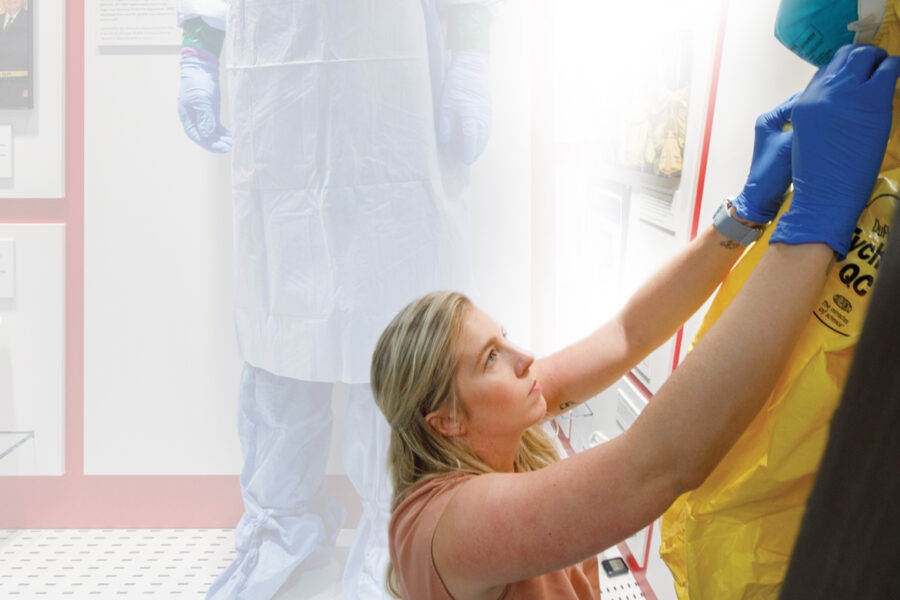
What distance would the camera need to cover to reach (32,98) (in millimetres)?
1878

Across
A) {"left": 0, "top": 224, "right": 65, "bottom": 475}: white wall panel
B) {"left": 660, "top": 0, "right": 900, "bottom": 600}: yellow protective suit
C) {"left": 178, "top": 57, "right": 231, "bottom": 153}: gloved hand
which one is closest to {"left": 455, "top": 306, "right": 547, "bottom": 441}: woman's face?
{"left": 660, "top": 0, "right": 900, "bottom": 600}: yellow protective suit

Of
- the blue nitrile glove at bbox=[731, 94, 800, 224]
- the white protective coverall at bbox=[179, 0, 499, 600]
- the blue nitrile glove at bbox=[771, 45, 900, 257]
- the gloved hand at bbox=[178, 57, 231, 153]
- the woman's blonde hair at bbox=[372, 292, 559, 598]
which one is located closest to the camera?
the blue nitrile glove at bbox=[771, 45, 900, 257]

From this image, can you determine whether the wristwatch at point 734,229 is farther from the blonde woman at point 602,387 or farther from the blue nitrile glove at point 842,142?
the blue nitrile glove at point 842,142

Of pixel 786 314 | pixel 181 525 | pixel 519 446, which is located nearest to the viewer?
pixel 786 314

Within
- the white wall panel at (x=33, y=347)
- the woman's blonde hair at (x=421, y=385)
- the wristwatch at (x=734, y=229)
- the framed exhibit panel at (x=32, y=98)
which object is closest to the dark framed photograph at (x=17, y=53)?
the framed exhibit panel at (x=32, y=98)

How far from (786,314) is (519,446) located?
60 cm

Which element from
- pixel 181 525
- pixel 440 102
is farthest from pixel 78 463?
pixel 440 102

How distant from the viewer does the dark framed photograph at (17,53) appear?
1.85m

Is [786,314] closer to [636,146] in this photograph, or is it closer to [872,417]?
[872,417]

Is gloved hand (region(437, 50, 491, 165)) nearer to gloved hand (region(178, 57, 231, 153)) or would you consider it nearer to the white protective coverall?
the white protective coverall

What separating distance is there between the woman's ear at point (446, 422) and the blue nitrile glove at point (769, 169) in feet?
1.45

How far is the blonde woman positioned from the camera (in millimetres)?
615

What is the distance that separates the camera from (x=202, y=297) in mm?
1954

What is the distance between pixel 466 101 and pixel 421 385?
989mm
